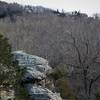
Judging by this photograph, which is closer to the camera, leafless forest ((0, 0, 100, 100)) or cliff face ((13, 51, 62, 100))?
cliff face ((13, 51, 62, 100))

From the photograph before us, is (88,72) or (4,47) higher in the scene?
(4,47)

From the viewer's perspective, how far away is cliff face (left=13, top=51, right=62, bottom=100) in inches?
307

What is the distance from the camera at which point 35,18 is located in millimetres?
49969

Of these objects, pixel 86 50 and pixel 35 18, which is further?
pixel 35 18

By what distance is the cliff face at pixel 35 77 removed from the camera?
25.6 ft

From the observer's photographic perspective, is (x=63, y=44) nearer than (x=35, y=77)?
No

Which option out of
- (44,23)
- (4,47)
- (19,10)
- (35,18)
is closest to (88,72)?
(4,47)

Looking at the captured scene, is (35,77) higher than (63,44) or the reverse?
the reverse

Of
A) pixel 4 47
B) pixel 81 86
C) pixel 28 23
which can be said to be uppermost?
pixel 28 23

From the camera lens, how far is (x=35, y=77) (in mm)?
8086

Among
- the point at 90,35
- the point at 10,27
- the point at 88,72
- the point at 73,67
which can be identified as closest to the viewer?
the point at 88,72

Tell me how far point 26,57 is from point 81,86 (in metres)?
17.3

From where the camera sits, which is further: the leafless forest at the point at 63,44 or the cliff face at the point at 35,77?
the leafless forest at the point at 63,44

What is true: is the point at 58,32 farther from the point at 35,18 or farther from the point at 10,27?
the point at 35,18
